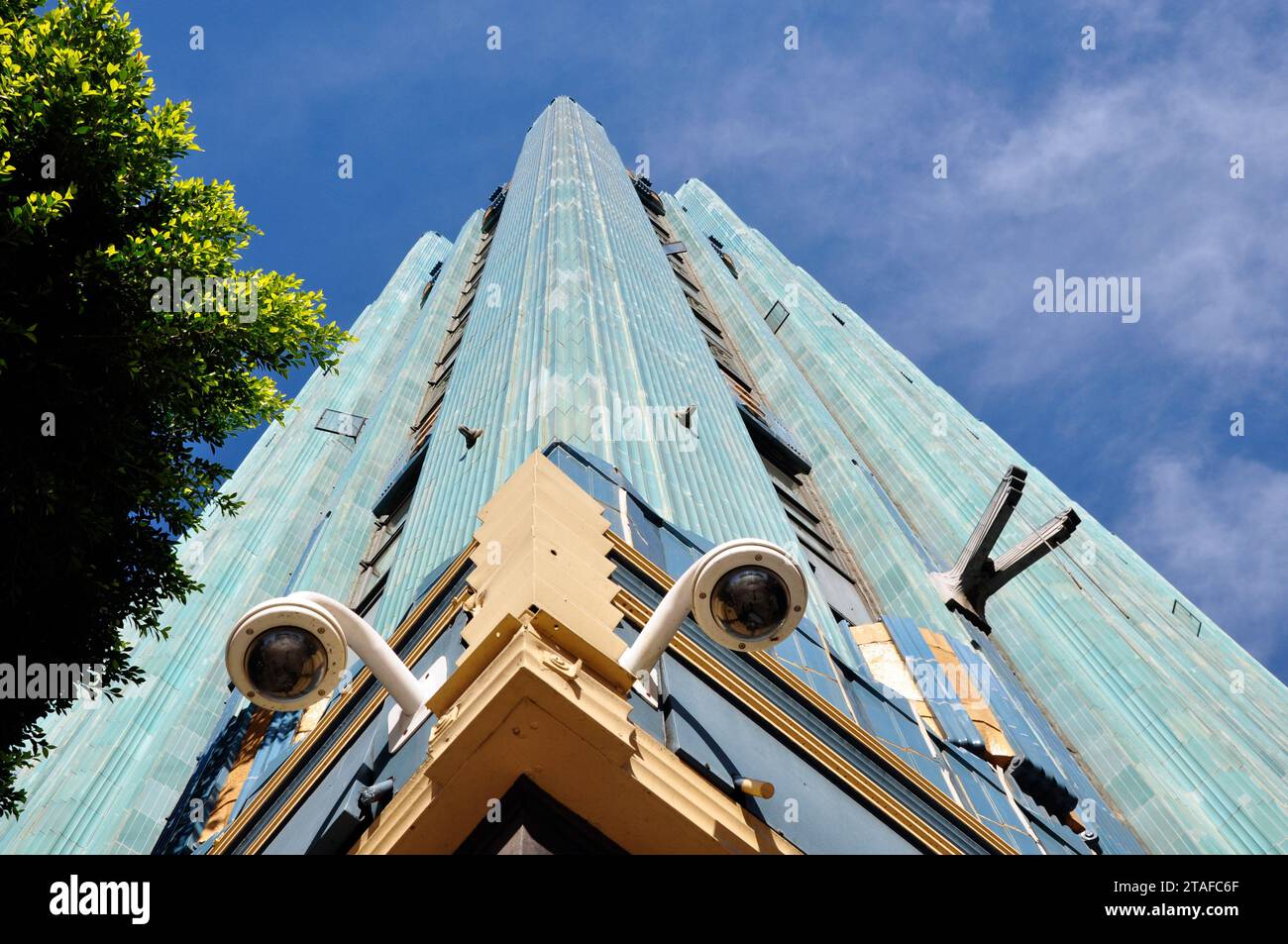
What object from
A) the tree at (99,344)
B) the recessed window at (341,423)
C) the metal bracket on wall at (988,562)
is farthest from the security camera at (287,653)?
the recessed window at (341,423)

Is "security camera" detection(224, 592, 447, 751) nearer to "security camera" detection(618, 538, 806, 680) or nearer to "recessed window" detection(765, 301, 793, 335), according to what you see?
"security camera" detection(618, 538, 806, 680)

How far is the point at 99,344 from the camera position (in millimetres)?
8500

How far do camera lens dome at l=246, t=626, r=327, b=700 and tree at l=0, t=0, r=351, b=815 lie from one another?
376 cm

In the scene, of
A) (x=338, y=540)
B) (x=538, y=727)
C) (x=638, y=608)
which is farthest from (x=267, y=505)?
(x=538, y=727)

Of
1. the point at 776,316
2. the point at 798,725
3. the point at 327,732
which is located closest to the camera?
the point at 798,725

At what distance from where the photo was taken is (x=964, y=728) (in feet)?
39.0

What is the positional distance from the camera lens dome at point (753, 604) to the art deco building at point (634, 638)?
68 centimetres

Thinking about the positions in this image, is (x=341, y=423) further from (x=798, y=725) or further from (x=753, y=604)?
(x=753, y=604)

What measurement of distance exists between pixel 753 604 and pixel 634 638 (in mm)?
2142

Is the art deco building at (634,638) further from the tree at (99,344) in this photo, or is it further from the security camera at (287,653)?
the tree at (99,344)

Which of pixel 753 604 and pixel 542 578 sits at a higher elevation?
pixel 542 578

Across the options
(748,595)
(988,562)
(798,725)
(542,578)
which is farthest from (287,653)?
(988,562)
